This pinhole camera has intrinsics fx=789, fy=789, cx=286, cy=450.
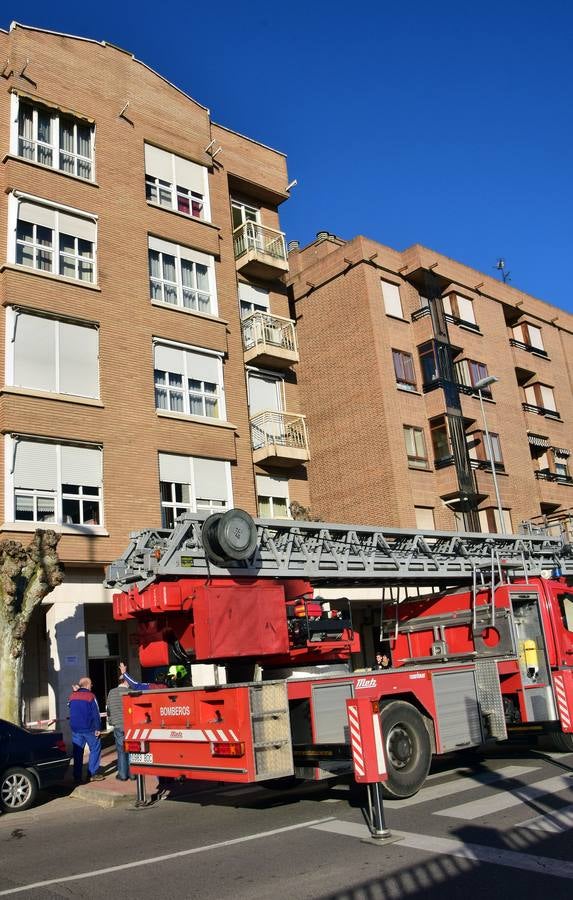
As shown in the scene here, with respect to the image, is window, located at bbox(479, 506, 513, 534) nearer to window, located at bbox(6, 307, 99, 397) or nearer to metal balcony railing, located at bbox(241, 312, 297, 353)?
metal balcony railing, located at bbox(241, 312, 297, 353)

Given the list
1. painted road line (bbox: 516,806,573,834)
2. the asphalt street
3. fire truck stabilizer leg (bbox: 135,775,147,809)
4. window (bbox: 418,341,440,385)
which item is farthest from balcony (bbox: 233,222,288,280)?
painted road line (bbox: 516,806,573,834)

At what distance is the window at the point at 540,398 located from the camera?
33.4 metres

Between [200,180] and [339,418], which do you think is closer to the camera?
[200,180]

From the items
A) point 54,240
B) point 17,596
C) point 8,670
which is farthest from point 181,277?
point 8,670

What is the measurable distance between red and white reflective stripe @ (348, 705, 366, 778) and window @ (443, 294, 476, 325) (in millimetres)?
23983

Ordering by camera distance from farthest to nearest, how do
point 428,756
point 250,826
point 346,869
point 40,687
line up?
point 40,687 → point 428,756 → point 250,826 → point 346,869

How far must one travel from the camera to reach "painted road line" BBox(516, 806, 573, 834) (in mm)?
6762

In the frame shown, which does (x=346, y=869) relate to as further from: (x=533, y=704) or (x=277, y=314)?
(x=277, y=314)

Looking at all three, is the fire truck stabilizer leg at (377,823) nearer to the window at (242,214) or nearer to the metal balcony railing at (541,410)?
the window at (242,214)

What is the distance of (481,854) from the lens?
6.07 m

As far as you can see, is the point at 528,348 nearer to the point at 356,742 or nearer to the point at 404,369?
the point at 404,369

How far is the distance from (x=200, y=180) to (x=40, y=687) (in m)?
14.7

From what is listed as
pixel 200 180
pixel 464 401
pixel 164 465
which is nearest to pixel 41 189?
pixel 200 180

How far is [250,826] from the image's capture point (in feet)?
26.0
